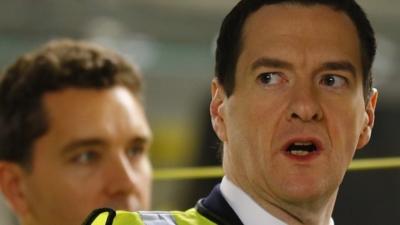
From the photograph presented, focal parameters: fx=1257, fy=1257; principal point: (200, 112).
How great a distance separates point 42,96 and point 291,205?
3.09 feet

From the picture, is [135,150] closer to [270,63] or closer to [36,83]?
[36,83]

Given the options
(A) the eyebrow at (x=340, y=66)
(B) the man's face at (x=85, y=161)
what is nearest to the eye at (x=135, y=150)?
(B) the man's face at (x=85, y=161)

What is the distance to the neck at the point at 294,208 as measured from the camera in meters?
1.31

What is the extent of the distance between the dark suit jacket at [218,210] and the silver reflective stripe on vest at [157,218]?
0.04 metres

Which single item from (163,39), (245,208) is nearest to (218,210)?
(245,208)

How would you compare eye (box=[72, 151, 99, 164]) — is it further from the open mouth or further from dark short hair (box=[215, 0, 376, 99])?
the open mouth

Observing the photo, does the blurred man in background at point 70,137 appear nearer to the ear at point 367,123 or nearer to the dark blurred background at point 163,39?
the ear at point 367,123

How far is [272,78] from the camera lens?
4.25ft

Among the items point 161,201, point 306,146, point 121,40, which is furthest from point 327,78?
point 121,40

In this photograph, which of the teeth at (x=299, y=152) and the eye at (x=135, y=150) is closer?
the teeth at (x=299, y=152)

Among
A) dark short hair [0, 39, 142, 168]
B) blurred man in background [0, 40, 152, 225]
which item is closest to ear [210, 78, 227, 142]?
blurred man in background [0, 40, 152, 225]

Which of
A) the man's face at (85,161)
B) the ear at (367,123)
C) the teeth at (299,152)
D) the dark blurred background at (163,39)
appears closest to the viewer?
the teeth at (299,152)

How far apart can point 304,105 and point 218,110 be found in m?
0.13

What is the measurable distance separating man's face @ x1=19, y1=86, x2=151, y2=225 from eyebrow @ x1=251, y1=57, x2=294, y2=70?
30.2 inches
